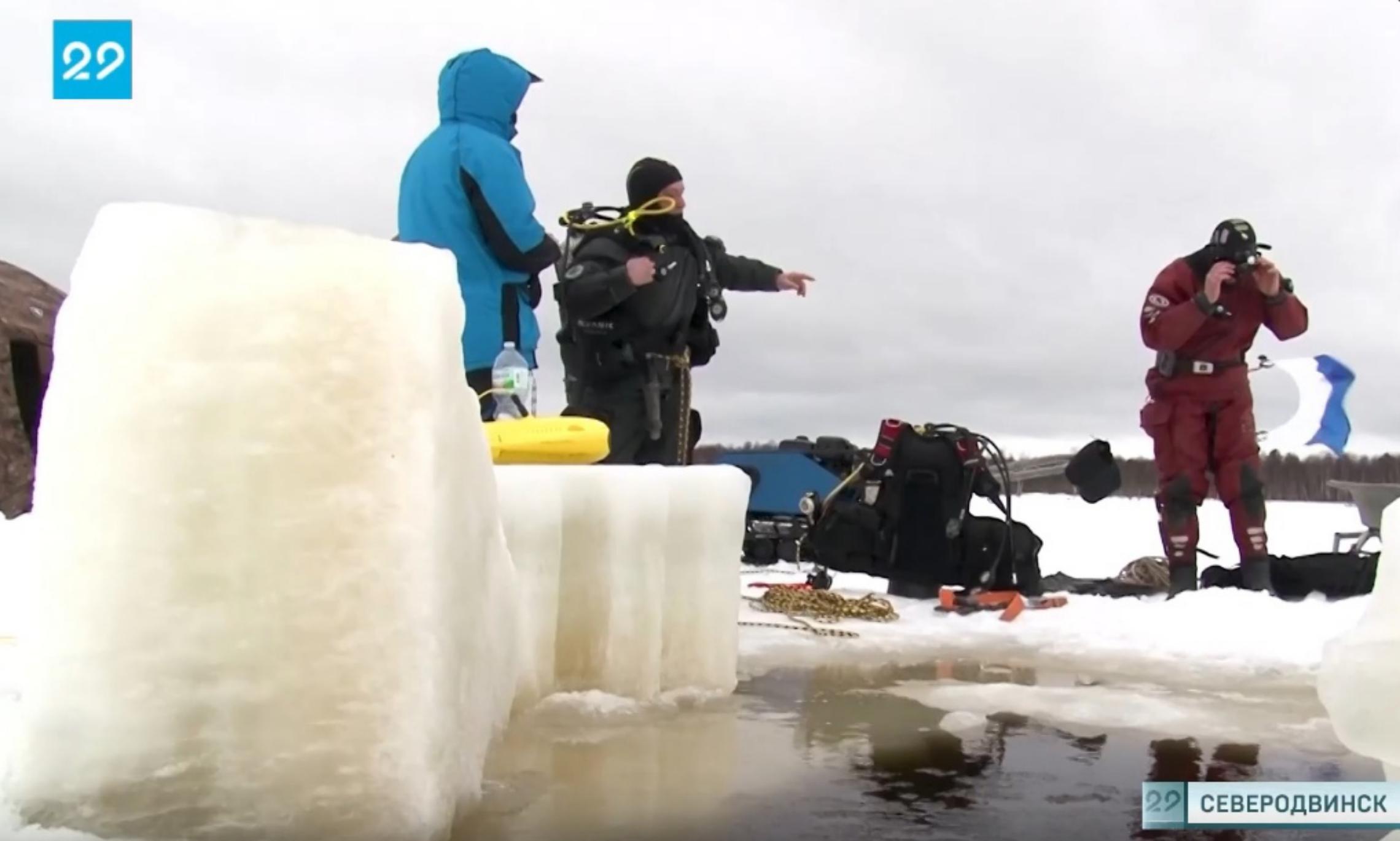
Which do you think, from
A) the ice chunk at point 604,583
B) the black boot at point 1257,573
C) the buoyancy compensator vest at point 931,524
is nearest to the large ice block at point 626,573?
the ice chunk at point 604,583

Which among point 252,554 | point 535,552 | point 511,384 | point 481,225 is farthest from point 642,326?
point 252,554

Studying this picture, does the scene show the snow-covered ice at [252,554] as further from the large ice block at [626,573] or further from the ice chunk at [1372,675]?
the large ice block at [626,573]

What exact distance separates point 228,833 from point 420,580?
39 cm

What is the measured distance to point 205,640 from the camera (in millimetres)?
1393

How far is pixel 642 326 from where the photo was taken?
14.9 ft

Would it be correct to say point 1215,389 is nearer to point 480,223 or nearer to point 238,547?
point 480,223

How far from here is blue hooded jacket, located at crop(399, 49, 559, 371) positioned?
3.78 metres

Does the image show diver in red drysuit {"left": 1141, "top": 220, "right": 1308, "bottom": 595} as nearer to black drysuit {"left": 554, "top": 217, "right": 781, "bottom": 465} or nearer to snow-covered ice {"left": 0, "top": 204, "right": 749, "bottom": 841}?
black drysuit {"left": 554, "top": 217, "right": 781, "bottom": 465}

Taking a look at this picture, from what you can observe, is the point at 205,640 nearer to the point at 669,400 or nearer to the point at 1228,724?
the point at 1228,724

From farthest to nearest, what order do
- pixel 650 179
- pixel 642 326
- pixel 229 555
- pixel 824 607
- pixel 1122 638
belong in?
pixel 650 179 < pixel 642 326 < pixel 824 607 < pixel 1122 638 < pixel 229 555

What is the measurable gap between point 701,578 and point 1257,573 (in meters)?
3.23

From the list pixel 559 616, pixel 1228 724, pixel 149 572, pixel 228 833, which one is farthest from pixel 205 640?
pixel 1228 724

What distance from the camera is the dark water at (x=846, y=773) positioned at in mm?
1580

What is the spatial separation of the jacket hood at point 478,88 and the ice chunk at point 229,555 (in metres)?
2.66
